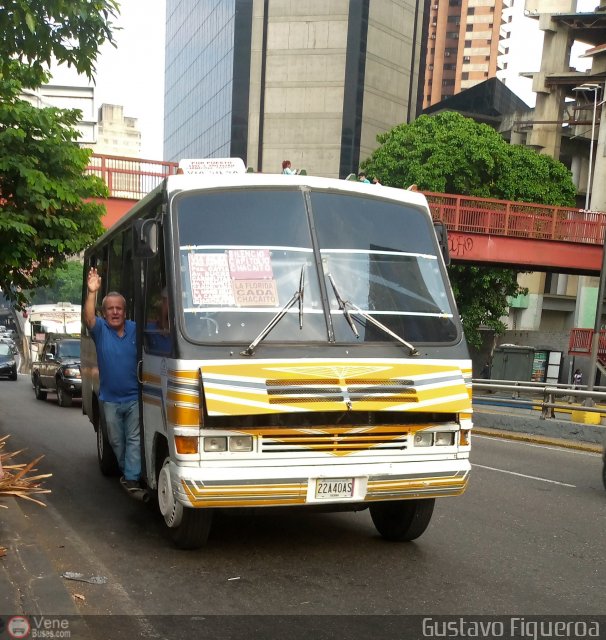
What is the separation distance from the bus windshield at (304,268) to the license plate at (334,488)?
1.02 meters

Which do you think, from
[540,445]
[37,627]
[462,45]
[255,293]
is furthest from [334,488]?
[462,45]

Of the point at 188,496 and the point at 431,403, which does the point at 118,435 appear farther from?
the point at 431,403

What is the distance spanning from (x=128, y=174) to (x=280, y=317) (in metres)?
18.6

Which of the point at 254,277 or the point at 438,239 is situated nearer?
the point at 254,277

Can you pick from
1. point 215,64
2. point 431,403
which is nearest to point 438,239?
point 431,403

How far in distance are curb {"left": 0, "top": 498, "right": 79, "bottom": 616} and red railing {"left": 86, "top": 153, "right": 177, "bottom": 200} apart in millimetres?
17657

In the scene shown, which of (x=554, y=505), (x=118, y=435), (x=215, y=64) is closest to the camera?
(x=118, y=435)

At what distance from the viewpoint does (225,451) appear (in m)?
6.08

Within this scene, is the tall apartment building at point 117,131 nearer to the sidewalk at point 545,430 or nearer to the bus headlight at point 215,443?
the sidewalk at point 545,430

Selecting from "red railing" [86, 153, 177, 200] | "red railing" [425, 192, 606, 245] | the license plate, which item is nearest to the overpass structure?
"red railing" [425, 192, 606, 245]

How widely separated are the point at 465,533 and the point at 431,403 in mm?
1803

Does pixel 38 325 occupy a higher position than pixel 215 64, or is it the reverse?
pixel 215 64

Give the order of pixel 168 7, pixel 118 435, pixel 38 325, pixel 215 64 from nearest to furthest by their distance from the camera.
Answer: pixel 118 435, pixel 38 325, pixel 215 64, pixel 168 7

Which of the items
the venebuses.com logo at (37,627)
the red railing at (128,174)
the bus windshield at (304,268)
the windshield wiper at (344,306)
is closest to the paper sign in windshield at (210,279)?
the bus windshield at (304,268)
